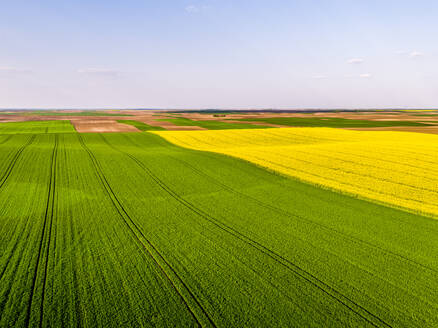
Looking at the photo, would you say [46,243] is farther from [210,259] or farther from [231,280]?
[231,280]

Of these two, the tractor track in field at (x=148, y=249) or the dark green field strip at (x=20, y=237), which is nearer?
the tractor track in field at (x=148, y=249)

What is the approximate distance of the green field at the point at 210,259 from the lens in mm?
6438

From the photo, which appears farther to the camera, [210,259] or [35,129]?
[35,129]

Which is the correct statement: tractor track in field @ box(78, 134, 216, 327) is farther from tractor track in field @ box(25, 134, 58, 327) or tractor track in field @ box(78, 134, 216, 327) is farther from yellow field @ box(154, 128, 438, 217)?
yellow field @ box(154, 128, 438, 217)

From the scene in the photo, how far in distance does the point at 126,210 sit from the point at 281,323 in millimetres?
9598

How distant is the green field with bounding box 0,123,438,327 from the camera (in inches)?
253

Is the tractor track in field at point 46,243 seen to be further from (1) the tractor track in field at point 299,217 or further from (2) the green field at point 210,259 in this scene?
(1) the tractor track in field at point 299,217

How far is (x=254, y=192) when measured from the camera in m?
16.9

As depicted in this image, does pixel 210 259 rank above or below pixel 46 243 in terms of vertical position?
below

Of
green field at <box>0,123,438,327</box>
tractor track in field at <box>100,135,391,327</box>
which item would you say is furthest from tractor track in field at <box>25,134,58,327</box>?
tractor track in field at <box>100,135,391,327</box>

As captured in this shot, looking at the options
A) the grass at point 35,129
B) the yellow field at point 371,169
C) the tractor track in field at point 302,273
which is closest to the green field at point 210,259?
the tractor track in field at point 302,273

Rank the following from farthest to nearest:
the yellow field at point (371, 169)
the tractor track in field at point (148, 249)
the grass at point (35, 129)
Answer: the grass at point (35, 129)
the yellow field at point (371, 169)
the tractor track in field at point (148, 249)

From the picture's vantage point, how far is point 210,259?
8836mm

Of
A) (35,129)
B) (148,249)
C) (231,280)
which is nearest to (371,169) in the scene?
(231,280)
